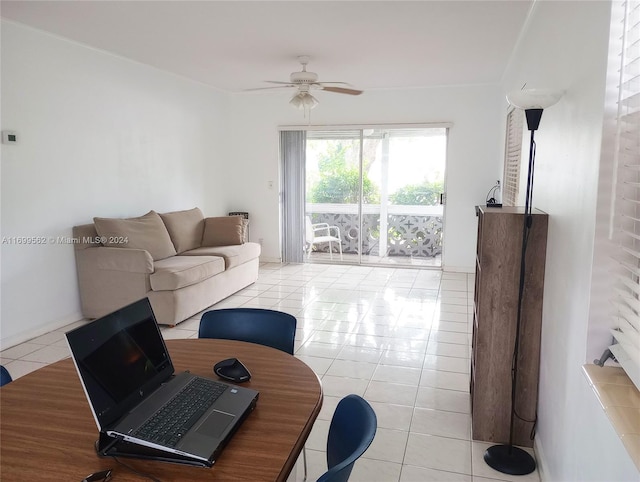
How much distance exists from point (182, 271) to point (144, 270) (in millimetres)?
330

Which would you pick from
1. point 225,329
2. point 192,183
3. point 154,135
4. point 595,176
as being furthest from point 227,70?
point 595,176

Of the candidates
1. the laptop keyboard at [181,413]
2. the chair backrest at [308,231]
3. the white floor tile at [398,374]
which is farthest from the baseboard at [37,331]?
the chair backrest at [308,231]

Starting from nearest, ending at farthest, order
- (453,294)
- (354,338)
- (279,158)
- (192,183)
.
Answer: (354,338) → (453,294) → (192,183) → (279,158)

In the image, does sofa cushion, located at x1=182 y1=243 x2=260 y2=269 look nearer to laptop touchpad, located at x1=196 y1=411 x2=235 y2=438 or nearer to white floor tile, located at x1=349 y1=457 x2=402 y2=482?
white floor tile, located at x1=349 y1=457 x2=402 y2=482

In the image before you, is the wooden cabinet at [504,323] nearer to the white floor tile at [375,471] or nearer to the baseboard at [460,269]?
the white floor tile at [375,471]

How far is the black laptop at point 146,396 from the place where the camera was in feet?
3.63

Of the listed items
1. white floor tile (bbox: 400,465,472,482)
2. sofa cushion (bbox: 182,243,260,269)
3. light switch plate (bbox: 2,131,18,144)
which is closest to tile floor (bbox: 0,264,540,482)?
white floor tile (bbox: 400,465,472,482)

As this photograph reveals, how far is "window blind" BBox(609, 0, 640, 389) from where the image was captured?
1362mm

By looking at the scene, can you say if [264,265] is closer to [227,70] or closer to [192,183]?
[192,183]

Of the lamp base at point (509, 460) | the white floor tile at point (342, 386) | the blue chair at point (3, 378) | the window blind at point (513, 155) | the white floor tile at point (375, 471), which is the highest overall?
the window blind at point (513, 155)

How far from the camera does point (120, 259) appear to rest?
4.28 m

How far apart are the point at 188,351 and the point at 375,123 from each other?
5.58 m

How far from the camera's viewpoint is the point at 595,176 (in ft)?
5.17

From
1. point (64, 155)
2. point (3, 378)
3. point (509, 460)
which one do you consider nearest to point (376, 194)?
point (64, 155)
